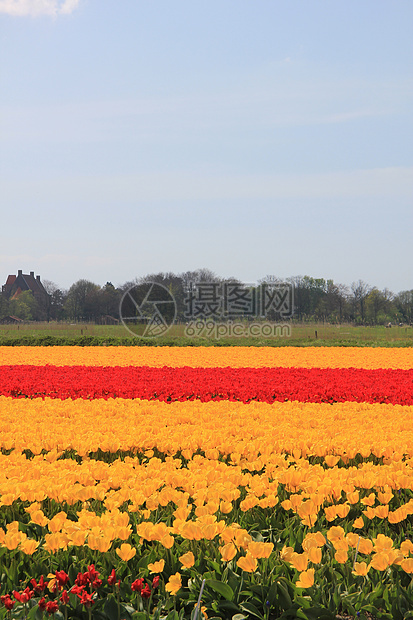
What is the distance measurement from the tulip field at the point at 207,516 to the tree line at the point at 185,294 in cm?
7950

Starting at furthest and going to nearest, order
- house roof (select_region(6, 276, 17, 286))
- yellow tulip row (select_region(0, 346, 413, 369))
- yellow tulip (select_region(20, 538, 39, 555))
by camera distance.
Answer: house roof (select_region(6, 276, 17, 286)) < yellow tulip row (select_region(0, 346, 413, 369)) < yellow tulip (select_region(20, 538, 39, 555))

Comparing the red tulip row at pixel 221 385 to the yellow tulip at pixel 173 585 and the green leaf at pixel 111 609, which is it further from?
the green leaf at pixel 111 609

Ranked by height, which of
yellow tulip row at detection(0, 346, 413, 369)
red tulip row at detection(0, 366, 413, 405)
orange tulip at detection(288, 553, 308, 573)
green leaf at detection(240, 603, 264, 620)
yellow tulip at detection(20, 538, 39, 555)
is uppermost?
orange tulip at detection(288, 553, 308, 573)

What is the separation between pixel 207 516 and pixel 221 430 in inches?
125

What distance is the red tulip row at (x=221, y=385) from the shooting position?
10555 mm

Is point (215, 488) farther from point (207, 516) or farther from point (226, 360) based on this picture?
point (226, 360)

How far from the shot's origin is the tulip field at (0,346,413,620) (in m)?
2.67

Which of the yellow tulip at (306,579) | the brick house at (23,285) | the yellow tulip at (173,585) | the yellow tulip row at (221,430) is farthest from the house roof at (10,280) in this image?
the yellow tulip at (306,579)

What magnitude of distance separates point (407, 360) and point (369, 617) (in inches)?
749

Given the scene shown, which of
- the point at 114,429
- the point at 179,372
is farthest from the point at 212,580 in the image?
the point at 179,372

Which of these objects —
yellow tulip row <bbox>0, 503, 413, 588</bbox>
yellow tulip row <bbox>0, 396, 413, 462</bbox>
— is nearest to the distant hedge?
yellow tulip row <bbox>0, 396, 413, 462</bbox>

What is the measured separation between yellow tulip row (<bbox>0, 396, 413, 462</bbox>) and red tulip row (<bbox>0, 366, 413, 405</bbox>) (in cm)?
147

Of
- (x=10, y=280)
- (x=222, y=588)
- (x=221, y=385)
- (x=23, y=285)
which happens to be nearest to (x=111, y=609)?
(x=222, y=588)

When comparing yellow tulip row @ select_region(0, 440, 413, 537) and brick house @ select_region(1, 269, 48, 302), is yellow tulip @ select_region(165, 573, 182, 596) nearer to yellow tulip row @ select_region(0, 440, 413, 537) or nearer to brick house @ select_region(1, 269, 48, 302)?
yellow tulip row @ select_region(0, 440, 413, 537)
